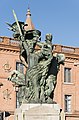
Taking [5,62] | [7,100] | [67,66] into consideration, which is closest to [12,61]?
[5,62]

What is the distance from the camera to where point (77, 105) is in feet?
145

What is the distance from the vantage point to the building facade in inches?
1535

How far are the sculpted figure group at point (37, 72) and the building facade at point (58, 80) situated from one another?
89.6 ft

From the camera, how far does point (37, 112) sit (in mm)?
10258

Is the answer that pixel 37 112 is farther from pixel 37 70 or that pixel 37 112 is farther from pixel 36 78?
pixel 37 70

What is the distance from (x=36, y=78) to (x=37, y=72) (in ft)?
0.55

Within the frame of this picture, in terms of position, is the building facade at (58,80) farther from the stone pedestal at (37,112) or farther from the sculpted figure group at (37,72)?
the stone pedestal at (37,112)

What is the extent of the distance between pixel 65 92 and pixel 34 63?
108 ft

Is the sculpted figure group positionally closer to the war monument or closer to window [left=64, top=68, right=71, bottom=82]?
the war monument

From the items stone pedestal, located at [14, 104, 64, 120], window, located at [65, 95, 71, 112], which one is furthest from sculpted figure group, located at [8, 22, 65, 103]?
window, located at [65, 95, 71, 112]

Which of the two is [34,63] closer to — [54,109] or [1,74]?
[54,109]

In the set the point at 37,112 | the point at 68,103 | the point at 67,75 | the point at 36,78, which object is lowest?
the point at 68,103

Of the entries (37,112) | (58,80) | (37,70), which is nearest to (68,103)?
(58,80)

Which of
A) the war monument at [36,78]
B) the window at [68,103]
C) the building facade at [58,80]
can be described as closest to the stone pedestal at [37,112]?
the war monument at [36,78]
